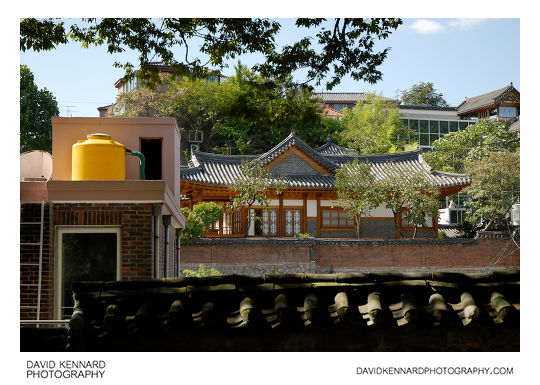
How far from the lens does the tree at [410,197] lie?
23078 mm

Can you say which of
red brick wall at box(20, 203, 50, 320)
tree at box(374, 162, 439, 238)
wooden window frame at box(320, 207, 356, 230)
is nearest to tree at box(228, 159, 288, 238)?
wooden window frame at box(320, 207, 356, 230)

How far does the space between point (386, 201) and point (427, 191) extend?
1988 millimetres

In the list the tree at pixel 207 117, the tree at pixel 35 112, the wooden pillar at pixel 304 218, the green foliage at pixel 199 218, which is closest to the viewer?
the green foliage at pixel 199 218

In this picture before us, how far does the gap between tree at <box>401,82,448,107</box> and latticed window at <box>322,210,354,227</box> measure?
17.7 meters

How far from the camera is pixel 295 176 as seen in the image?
80.6 ft

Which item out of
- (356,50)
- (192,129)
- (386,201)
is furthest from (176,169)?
(192,129)

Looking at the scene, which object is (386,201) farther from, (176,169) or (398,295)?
(398,295)

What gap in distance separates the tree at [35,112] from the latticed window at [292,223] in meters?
8.60

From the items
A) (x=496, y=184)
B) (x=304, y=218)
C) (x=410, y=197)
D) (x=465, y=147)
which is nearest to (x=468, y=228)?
(x=496, y=184)

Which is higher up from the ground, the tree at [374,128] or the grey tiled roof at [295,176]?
the tree at [374,128]

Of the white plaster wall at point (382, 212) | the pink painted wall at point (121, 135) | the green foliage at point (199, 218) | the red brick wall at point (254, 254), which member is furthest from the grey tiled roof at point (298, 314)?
the white plaster wall at point (382, 212)

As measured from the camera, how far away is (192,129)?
31.8m

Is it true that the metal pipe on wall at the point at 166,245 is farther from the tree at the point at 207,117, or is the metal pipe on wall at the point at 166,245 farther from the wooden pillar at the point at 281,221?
the tree at the point at 207,117

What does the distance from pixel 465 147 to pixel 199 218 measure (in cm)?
1466
